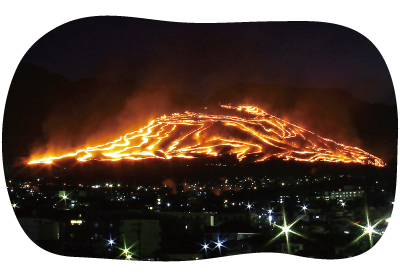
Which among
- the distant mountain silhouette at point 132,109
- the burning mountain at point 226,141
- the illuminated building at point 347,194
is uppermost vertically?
the distant mountain silhouette at point 132,109

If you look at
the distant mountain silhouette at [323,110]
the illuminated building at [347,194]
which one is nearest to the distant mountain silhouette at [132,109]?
the distant mountain silhouette at [323,110]

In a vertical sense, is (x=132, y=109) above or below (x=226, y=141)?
above

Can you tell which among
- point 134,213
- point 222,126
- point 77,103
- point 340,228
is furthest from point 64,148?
point 340,228

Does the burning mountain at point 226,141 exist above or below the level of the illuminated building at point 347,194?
above

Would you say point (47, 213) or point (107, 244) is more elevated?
point (47, 213)

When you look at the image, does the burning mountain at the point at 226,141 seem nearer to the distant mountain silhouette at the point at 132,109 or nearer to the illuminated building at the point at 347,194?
the distant mountain silhouette at the point at 132,109

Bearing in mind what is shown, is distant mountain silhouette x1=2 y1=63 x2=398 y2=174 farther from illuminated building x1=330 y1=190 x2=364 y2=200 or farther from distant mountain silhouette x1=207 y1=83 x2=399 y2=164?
illuminated building x1=330 y1=190 x2=364 y2=200

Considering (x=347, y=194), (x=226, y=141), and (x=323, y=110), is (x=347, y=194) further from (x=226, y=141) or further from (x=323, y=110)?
(x=226, y=141)

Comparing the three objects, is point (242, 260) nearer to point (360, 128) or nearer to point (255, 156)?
Result: point (255, 156)

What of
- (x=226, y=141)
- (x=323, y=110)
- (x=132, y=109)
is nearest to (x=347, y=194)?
(x=323, y=110)
